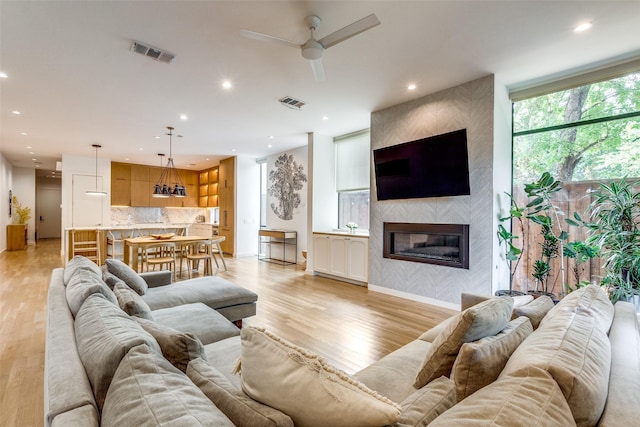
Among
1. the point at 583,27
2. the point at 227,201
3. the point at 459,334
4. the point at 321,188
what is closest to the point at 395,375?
the point at 459,334

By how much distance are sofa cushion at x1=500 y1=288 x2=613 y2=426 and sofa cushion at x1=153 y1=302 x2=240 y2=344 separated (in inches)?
68.9

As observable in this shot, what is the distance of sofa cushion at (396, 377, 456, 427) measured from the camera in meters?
0.91

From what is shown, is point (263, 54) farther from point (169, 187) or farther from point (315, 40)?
point (169, 187)

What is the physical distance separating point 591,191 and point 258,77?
165 inches

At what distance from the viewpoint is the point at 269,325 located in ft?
10.9

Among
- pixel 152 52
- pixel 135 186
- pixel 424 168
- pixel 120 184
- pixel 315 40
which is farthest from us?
pixel 135 186

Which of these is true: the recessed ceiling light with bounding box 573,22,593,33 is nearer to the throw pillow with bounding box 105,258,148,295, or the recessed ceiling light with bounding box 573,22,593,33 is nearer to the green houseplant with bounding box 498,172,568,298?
the green houseplant with bounding box 498,172,568,298

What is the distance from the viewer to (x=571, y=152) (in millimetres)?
3605

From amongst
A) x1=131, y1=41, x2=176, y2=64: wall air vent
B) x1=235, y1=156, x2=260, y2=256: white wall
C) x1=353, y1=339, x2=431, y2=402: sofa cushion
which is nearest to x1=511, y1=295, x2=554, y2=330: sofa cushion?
x1=353, y1=339, x2=431, y2=402: sofa cushion

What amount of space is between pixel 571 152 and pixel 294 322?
12.9 feet

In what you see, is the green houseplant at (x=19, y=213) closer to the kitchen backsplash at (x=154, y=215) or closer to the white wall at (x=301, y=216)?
the kitchen backsplash at (x=154, y=215)

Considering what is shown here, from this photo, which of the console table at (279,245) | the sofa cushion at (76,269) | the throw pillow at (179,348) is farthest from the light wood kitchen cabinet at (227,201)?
the throw pillow at (179,348)

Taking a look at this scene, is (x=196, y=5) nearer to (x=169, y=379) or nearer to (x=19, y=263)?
(x=169, y=379)

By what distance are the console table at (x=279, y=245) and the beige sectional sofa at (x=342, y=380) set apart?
592 cm
